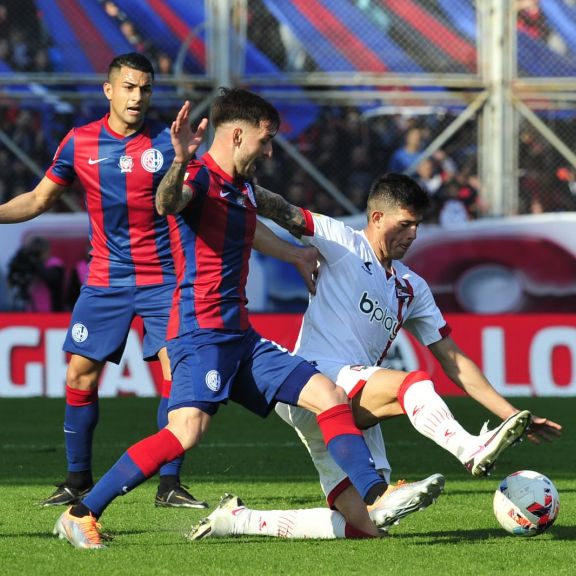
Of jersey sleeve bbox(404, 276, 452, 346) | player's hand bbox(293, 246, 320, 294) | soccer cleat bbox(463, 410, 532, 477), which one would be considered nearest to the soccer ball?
soccer cleat bbox(463, 410, 532, 477)

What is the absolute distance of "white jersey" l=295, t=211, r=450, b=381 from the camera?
5602mm

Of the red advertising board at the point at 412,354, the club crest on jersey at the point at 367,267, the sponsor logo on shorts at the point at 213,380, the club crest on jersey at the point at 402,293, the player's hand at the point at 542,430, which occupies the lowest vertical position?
the red advertising board at the point at 412,354

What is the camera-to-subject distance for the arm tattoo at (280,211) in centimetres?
553

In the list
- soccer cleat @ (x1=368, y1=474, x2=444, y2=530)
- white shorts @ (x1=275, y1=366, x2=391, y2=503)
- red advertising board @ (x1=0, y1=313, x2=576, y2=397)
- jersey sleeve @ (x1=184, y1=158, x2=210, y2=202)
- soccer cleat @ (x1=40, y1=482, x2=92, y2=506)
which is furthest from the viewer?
red advertising board @ (x1=0, y1=313, x2=576, y2=397)

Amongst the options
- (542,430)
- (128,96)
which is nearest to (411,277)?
(542,430)

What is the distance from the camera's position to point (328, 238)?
568 centimetres

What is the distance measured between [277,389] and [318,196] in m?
10.4

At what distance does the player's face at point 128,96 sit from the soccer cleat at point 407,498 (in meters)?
2.45

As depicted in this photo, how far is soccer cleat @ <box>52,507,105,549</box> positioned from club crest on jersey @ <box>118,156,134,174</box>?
2.05 metres

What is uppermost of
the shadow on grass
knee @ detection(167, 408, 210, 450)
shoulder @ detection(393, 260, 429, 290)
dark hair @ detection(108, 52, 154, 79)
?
dark hair @ detection(108, 52, 154, 79)

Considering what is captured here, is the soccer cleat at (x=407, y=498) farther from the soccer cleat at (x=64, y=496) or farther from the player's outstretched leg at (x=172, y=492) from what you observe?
the soccer cleat at (x=64, y=496)

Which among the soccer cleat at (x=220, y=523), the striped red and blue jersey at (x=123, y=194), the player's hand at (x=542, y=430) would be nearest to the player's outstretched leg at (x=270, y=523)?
the soccer cleat at (x=220, y=523)

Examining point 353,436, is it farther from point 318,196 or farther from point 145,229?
point 318,196

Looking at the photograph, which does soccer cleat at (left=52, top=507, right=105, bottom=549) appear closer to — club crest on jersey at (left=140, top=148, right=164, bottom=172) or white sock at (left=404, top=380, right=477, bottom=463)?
white sock at (left=404, top=380, right=477, bottom=463)
